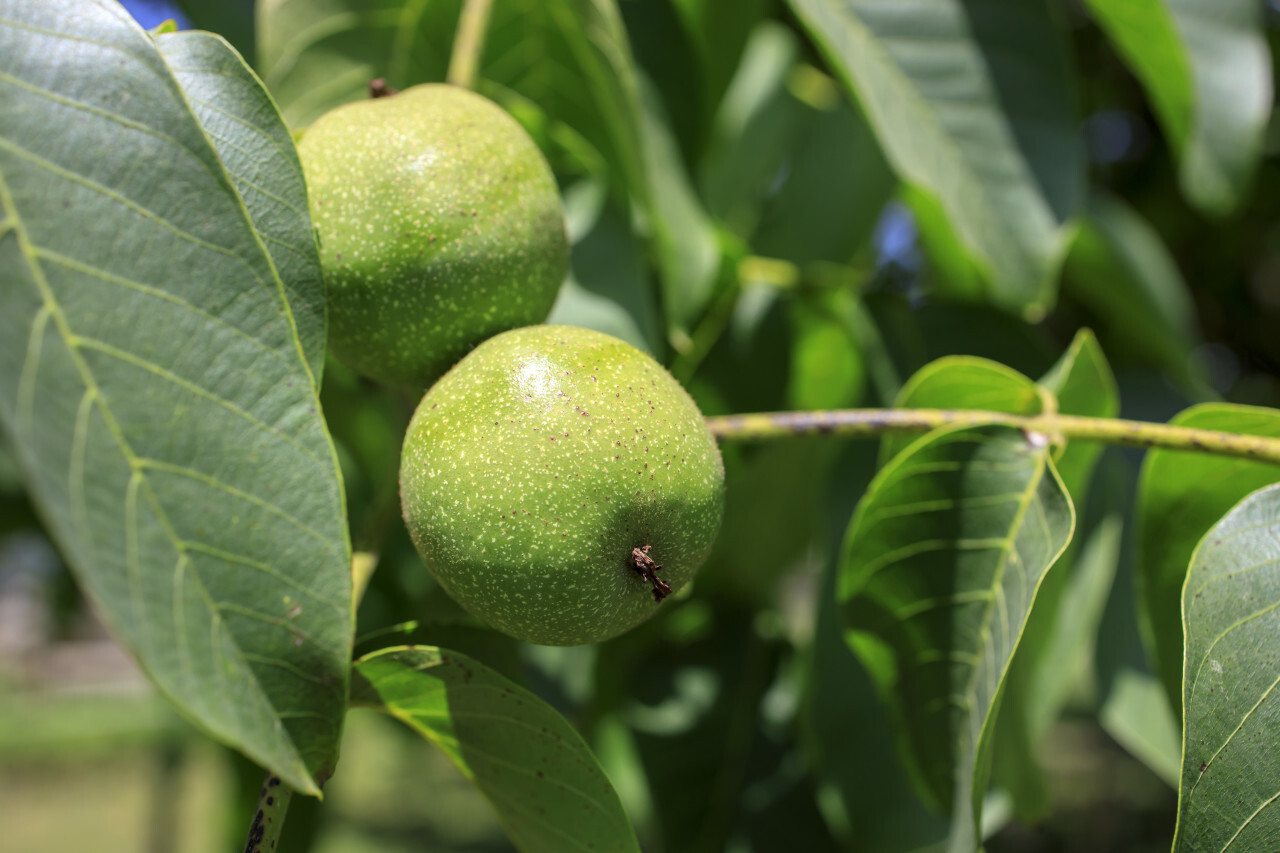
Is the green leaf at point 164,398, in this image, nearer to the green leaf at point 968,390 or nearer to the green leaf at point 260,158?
the green leaf at point 260,158

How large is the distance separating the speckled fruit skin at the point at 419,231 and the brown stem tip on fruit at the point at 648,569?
0.29 m

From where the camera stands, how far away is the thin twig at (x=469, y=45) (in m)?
1.13

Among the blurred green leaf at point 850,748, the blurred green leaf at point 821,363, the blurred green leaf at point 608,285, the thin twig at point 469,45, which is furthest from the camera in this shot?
the blurred green leaf at point 821,363

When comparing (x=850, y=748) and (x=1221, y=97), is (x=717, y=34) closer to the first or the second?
(x=1221, y=97)

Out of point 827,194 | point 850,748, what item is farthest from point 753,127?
point 850,748

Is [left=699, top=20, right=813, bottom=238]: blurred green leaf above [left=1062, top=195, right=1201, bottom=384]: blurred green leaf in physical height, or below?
above

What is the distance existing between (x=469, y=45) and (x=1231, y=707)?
1077mm

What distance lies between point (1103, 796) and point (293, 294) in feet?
23.8

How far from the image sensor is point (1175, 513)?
1.06m

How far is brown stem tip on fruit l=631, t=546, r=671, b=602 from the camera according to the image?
76 cm

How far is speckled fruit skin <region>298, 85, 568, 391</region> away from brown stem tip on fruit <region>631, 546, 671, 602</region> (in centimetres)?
29

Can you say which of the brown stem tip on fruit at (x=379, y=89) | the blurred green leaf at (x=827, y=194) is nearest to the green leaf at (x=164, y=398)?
the brown stem tip on fruit at (x=379, y=89)

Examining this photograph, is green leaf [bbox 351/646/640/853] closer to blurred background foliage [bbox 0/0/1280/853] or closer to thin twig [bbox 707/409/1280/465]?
blurred background foliage [bbox 0/0/1280/853]

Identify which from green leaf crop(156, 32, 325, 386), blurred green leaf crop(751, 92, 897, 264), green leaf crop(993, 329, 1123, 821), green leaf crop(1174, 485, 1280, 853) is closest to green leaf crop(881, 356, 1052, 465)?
green leaf crop(993, 329, 1123, 821)
